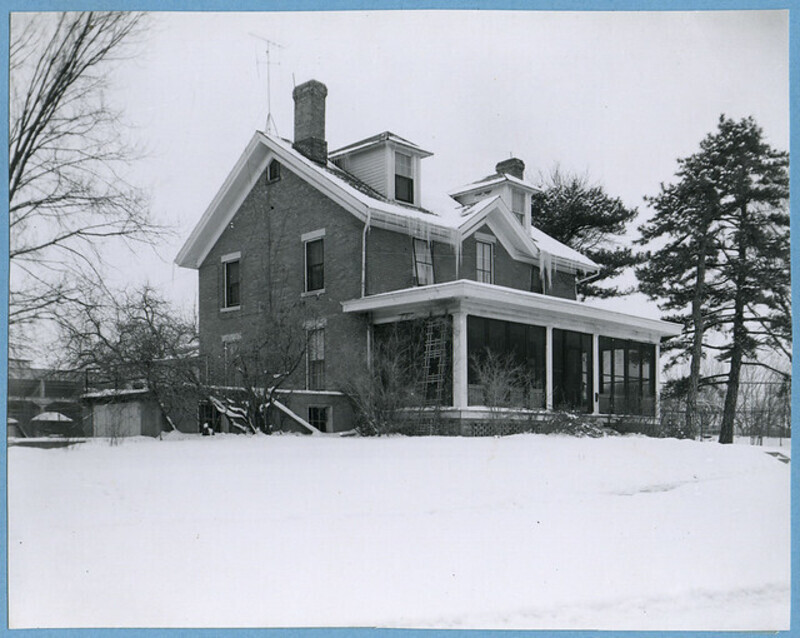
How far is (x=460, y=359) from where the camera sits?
53.6 feet

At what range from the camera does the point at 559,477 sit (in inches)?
384

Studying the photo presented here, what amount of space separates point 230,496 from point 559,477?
389 centimetres

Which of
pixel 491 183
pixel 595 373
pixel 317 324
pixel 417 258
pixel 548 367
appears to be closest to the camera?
pixel 548 367

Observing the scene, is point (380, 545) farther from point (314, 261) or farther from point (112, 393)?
point (314, 261)

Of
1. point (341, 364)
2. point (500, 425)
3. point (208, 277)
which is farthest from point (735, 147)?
point (208, 277)

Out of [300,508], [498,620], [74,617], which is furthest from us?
[300,508]

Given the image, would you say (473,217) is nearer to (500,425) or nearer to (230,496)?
(500,425)

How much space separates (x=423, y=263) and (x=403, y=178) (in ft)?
7.83

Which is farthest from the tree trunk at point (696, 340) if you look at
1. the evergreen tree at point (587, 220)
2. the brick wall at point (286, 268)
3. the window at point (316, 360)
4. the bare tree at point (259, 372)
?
the bare tree at point (259, 372)

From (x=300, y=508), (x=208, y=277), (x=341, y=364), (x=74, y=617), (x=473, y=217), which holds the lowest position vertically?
(x=74, y=617)

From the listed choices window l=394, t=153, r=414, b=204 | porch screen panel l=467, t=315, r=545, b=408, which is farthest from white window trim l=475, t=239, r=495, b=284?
porch screen panel l=467, t=315, r=545, b=408

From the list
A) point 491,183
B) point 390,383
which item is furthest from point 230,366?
point 491,183

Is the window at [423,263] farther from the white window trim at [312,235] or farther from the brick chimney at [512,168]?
the brick chimney at [512,168]

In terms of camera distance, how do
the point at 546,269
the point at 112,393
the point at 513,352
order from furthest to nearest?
the point at 546,269
the point at 513,352
the point at 112,393
